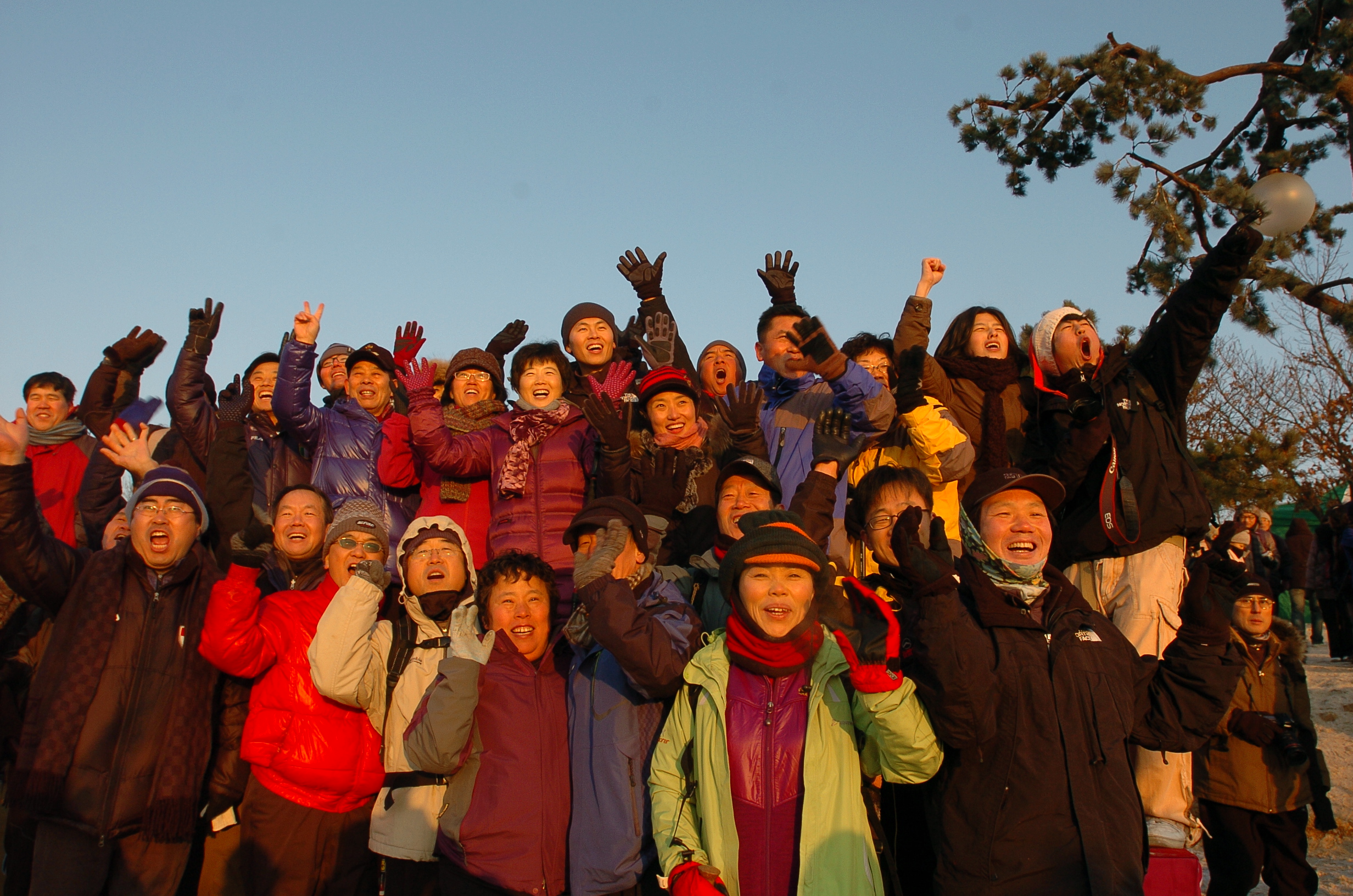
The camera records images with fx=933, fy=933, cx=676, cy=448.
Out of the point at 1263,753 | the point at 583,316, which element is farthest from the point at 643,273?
the point at 1263,753

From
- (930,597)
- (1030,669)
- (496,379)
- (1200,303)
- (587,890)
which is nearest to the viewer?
(930,597)

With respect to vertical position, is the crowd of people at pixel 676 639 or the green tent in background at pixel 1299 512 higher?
the green tent in background at pixel 1299 512

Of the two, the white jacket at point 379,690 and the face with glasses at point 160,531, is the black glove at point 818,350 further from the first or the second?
the face with glasses at point 160,531

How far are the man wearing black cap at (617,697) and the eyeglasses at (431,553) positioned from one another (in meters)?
0.83

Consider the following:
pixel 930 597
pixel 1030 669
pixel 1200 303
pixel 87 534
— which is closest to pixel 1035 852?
pixel 1030 669

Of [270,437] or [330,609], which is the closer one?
[330,609]

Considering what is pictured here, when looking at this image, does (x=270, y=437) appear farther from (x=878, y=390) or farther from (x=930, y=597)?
(x=930, y=597)

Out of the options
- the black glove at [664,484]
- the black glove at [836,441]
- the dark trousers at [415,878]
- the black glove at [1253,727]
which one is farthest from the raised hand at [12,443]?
the black glove at [1253,727]

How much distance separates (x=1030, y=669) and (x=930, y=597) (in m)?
0.52

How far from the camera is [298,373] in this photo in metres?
5.80

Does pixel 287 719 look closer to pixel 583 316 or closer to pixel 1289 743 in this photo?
pixel 583 316

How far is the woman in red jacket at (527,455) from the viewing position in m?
5.10

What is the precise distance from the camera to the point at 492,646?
393 centimetres

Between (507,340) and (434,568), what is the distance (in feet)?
8.06
